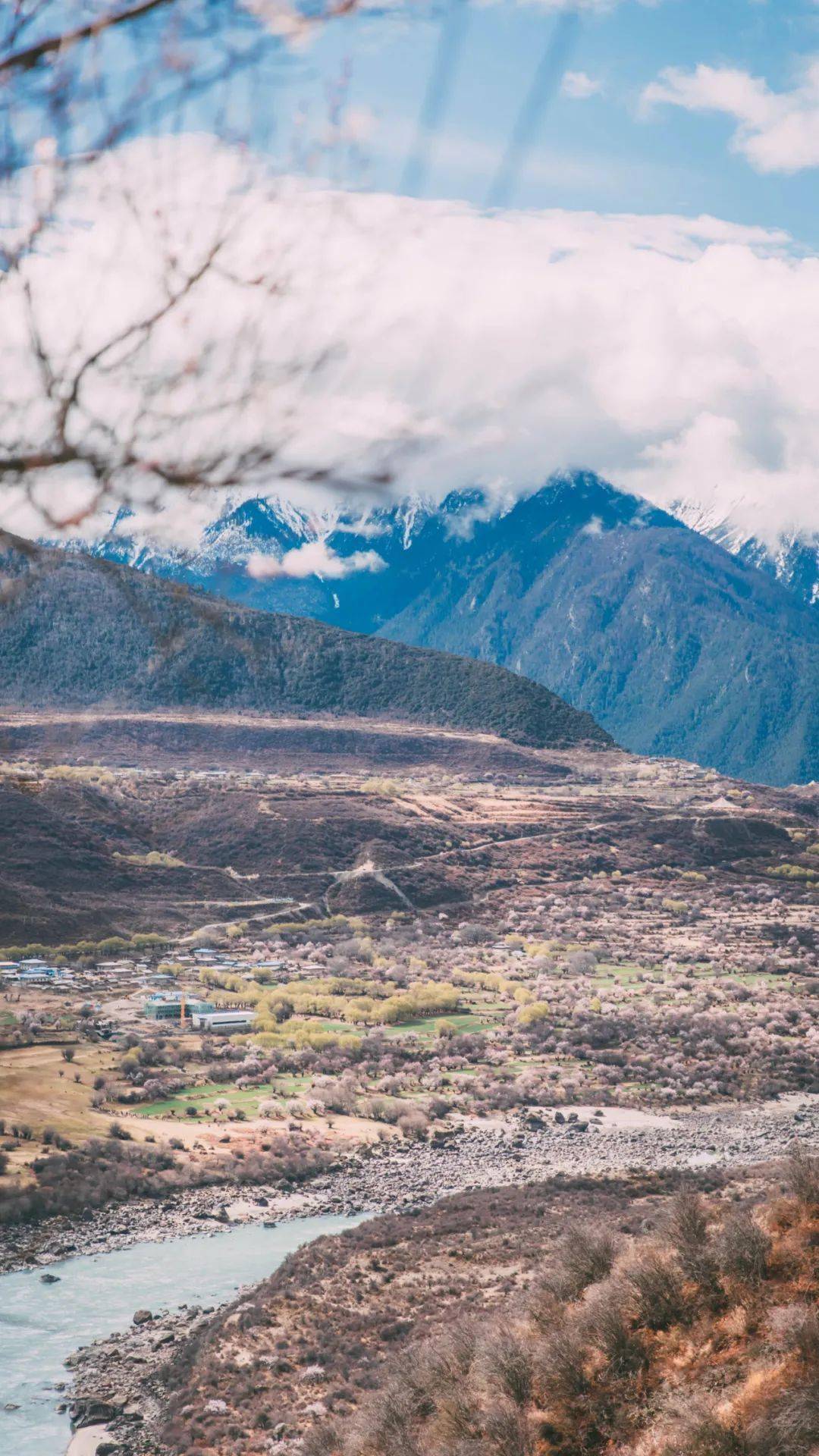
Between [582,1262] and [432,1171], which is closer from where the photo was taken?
[582,1262]

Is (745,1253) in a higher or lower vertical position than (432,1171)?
higher

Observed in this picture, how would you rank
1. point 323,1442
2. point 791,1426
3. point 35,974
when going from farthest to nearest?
1. point 35,974
2. point 323,1442
3. point 791,1426

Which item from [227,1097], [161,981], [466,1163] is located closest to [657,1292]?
[466,1163]

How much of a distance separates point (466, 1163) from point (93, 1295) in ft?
30.5

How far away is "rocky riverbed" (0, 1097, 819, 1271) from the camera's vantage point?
2214 cm

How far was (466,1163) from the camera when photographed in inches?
1023

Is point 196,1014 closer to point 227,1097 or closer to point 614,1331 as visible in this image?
point 227,1097

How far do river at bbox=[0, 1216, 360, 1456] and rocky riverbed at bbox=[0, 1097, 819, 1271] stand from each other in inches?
24.3

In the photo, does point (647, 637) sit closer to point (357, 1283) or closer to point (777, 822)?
point (777, 822)

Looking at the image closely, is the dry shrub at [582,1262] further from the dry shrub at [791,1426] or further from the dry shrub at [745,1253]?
the dry shrub at [791,1426]

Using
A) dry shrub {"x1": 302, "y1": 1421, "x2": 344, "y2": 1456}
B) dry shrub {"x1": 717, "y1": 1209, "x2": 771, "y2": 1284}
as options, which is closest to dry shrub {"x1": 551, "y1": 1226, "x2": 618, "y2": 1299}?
dry shrub {"x1": 717, "y1": 1209, "x2": 771, "y2": 1284}

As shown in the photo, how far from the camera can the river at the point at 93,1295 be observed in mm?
15453

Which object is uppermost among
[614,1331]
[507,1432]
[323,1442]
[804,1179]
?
[804,1179]

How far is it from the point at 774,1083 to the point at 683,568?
6369 inches
